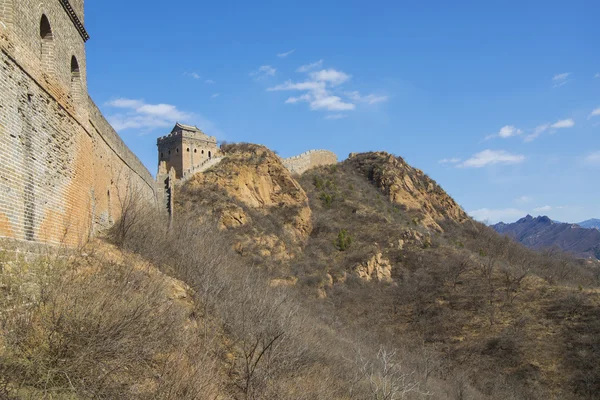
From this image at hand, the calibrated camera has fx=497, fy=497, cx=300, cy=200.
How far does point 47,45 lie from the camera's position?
9008 millimetres

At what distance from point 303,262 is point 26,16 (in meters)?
27.3

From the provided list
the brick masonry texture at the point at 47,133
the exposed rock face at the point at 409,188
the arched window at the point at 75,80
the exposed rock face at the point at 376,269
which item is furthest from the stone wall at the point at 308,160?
the arched window at the point at 75,80

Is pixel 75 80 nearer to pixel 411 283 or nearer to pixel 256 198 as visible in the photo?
pixel 256 198

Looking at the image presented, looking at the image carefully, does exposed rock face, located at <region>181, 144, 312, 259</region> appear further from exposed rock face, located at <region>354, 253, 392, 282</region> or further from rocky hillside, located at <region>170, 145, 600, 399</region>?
exposed rock face, located at <region>354, 253, 392, 282</region>

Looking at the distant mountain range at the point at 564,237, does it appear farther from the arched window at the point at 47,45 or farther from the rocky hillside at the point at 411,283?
the arched window at the point at 47,45

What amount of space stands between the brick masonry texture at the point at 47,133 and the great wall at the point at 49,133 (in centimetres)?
1

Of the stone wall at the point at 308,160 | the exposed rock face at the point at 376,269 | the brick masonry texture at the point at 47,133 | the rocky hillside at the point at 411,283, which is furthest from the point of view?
the stone wall at the point at 308,160

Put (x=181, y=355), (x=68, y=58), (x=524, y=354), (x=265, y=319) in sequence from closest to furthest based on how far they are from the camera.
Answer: (x=181, y=355) → (x=68, y=58) → (x=265, y=319) → (x=524, y=354)

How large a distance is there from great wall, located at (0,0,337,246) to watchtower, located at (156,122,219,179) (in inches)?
963

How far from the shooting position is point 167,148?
39.2 metres

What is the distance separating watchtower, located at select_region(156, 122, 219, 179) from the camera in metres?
38.0

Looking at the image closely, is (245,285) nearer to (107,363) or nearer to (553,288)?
(107,363)

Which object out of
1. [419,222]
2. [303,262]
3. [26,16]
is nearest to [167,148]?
[303,262]

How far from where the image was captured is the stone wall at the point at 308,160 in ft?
165
